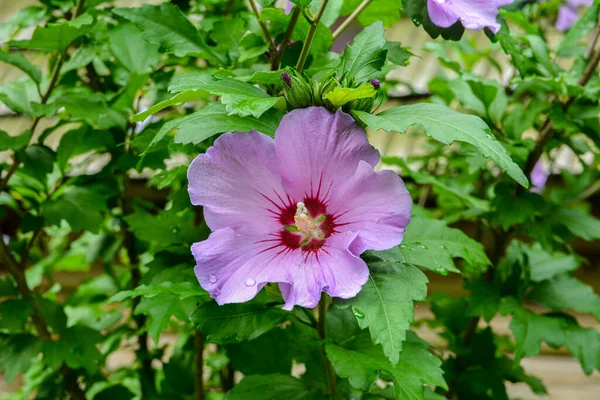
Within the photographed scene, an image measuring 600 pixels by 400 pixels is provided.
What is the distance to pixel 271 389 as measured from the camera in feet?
2.26

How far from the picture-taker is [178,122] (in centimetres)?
56

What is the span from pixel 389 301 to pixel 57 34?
0.53 metres

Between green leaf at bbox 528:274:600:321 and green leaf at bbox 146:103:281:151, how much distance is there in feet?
1.93

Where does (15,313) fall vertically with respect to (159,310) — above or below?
below

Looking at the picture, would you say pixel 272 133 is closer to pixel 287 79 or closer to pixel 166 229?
pixel 287 79

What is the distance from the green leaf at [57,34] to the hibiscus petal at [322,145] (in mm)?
358

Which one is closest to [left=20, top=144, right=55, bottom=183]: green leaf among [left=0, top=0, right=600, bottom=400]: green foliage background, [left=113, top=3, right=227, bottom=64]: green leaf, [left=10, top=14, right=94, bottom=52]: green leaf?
[left=0, top=0, right=600, bottom=400]: green foliage background

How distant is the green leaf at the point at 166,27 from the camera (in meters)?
0.68

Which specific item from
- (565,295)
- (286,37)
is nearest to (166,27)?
(286,37)

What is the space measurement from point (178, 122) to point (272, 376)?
1.01ft

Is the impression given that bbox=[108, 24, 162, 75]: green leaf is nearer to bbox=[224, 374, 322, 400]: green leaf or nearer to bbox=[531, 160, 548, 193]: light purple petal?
bbox=[224, 374, 322, 400]: green leaf

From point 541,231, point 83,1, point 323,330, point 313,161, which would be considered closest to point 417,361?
point 323,330

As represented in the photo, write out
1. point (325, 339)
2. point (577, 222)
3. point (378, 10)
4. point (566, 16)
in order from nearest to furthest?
point (325, 339)
point (378, 10)
point (577, 222)
point (566, 16)

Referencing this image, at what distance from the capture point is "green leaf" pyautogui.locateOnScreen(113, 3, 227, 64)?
0.68 metres
